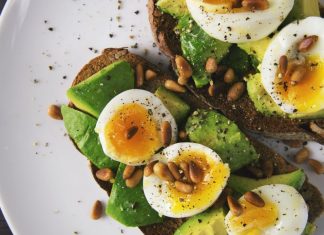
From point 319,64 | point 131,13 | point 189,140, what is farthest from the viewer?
point 131,13

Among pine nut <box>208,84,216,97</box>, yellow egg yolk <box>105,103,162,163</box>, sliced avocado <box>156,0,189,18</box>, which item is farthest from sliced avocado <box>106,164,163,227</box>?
sliced avocado <box>156,0,189,18</box>

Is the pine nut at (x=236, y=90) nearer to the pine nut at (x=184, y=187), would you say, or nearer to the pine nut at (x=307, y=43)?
the pine nut at (x=307, y=43)

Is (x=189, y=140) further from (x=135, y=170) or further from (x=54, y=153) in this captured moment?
(x=54, y=153)

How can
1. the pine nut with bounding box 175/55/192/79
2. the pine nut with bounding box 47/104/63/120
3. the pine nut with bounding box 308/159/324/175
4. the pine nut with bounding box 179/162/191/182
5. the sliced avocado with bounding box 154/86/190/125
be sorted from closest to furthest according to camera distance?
the pine nut with bounding box 179/162/191/182 → the pine nut with bounding box 175/55/192/79 → the sliced avocado with bounding box 154/86/190/125 → the pine nut with bounding box 308/159/324/175 → the pine nut with bounding box 47/104/63/120

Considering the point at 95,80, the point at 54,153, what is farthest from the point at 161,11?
the point at 54,153

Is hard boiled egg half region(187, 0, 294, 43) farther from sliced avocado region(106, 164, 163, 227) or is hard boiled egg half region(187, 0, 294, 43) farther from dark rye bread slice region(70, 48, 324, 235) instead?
sliced avocado region(106, 164, 163, 227)

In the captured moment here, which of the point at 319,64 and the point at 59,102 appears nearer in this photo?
the point at 319,64

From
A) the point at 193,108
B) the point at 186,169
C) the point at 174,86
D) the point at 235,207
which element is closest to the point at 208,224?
the point at 235,207

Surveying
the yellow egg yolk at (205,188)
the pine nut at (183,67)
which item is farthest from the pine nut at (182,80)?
the yellow egg yolk at (205,188)
